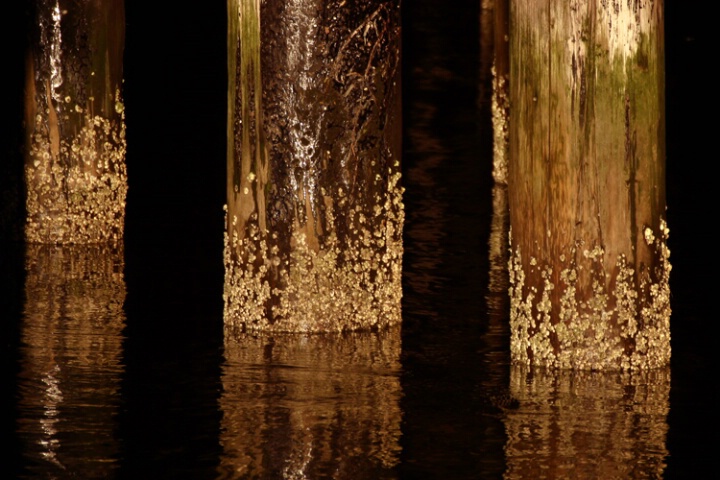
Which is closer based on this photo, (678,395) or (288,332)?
(678,395)

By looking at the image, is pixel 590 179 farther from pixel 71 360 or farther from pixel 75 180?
pixel 75 180

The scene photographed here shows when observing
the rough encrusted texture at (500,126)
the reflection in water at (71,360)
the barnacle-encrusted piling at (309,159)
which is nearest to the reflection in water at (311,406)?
the barnacle-encrusted piling at (309,159)

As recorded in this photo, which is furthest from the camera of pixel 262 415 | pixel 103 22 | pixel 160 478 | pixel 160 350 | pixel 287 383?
pixel 103 22

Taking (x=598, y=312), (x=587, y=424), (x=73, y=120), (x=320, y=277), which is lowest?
(x=587, y=424)

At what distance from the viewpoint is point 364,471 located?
617 cm

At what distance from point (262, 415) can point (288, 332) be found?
1190 millimetres

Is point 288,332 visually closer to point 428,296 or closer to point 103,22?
point 428,296

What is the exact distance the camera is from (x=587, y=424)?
6.70 metres

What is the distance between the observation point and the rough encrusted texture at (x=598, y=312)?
7074mm

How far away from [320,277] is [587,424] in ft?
5.56

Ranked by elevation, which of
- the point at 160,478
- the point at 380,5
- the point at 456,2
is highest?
the point at 456,2

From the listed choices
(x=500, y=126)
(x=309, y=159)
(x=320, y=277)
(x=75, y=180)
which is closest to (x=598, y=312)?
(x=320, y=277)

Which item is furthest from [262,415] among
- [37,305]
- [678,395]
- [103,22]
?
[103,22]

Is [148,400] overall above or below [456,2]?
below
